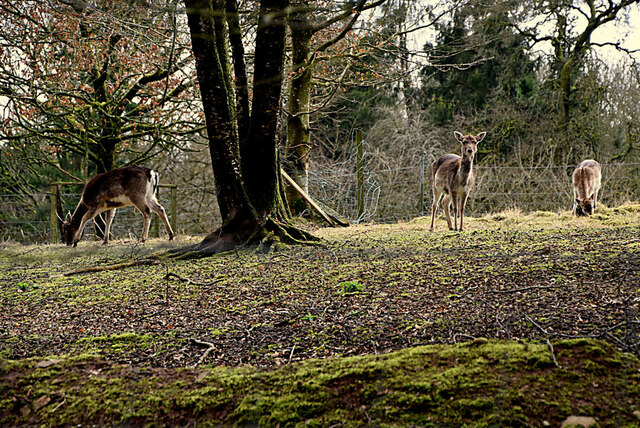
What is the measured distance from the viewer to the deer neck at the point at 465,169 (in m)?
8.30

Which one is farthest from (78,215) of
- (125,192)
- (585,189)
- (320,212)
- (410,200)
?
(585,189)

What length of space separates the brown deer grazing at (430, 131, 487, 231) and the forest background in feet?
6.66

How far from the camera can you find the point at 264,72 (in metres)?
5.93

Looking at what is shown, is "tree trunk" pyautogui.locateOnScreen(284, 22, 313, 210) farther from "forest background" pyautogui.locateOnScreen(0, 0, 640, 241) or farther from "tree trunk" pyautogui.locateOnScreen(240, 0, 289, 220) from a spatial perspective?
"tree trunk" pyautogui.locateOnScreen(240, 0, 289, 220)

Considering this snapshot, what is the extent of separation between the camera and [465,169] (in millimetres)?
8344

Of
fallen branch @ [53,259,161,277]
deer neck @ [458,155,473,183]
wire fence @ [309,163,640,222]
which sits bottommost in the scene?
fallen branch @ [53,259,161,277]

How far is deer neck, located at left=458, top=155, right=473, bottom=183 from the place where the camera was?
830 cm

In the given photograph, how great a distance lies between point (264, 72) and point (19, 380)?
4523mm

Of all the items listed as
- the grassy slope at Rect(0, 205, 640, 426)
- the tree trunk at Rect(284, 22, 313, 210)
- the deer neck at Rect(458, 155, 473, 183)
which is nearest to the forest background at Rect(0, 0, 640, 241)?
the tree trunk at Rect(284, 22, 313, 210)

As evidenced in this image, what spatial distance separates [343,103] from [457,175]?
46.6ft

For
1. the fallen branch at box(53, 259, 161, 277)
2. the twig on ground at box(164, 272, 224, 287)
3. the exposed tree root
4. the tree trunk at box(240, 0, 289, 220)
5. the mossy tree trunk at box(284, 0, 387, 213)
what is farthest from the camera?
the mossy tree trunk at box(284, 0, 387, 213)

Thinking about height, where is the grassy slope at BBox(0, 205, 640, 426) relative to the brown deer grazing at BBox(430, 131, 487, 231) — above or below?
below

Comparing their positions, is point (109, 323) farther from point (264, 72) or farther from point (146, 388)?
point (264, 72)

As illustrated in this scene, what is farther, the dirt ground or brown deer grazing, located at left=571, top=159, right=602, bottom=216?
brown deer grazing, located at left=571, top=159, right=602, bottom=216
